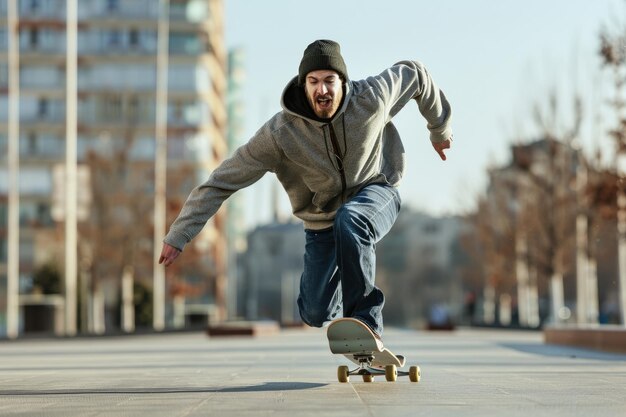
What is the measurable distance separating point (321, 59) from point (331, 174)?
0.68 meters

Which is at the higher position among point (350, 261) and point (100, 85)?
point (100, 85)

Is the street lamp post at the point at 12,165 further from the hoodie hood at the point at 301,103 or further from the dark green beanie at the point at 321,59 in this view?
the dark green beanie at the point at 321,59

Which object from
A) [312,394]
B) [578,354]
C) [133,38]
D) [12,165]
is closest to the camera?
[312,394]

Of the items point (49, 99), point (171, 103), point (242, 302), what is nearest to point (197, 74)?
point (171, 103)

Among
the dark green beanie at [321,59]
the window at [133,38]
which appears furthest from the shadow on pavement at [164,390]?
the window at [133,38]

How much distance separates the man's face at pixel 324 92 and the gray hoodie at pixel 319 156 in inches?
1.8

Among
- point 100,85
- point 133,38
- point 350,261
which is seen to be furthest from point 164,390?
point 133,38

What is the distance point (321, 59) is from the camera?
7617 millimetres

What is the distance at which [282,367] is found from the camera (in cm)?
1135

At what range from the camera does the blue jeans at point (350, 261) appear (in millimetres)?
7589

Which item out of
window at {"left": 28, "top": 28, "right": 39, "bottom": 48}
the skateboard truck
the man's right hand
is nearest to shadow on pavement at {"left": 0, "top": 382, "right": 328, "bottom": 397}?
the skateboard truck

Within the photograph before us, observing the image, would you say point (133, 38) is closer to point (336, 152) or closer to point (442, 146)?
point (442, 146)

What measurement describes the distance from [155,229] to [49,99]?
33962 mm

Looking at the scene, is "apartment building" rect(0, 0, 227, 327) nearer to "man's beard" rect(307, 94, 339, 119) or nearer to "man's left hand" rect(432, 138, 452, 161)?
"man's left hand" rect(432, 138, 452, 161)
